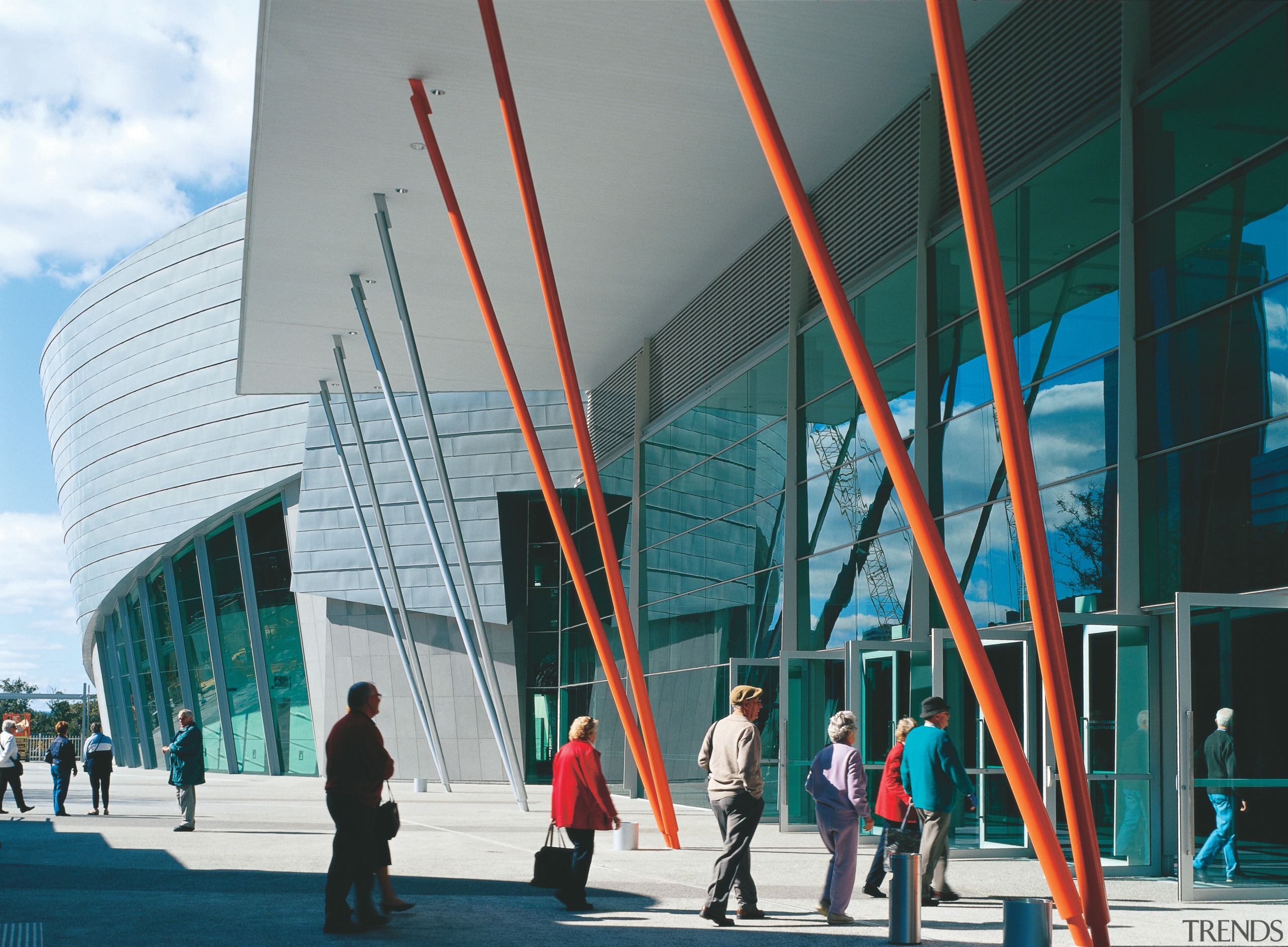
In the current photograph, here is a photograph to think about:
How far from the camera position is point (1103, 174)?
13.2 m

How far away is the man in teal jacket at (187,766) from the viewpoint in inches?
651

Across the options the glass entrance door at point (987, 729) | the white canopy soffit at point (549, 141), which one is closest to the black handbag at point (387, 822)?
the glass entrance door at point (987, 729)

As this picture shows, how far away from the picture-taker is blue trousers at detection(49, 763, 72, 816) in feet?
66.6

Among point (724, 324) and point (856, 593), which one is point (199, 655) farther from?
point (856, 593)

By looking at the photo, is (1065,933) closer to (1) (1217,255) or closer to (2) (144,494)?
(1) (1217,255)

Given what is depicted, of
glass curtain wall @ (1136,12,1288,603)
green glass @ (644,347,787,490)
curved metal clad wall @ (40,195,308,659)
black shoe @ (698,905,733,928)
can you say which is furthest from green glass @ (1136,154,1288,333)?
curved metal clad wall @ (40,195,308,659)

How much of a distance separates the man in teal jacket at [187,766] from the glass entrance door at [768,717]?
7.64 meters

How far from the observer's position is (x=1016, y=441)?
30.1ft

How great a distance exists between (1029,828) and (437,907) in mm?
4328

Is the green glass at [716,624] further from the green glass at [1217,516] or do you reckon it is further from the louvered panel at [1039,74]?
the green glass at [1217,516]

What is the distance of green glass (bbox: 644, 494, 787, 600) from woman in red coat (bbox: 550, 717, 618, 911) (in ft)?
35.8

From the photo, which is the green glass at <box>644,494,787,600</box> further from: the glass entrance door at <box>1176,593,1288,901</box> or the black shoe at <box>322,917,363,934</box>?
the black shoe at <box>322,917,363,934</box>

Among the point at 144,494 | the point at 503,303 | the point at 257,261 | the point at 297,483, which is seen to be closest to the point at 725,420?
the point at 503,303

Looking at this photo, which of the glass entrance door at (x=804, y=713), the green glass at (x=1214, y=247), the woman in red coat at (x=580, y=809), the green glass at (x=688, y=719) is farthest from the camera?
the green glass at (x=688, y=719)
